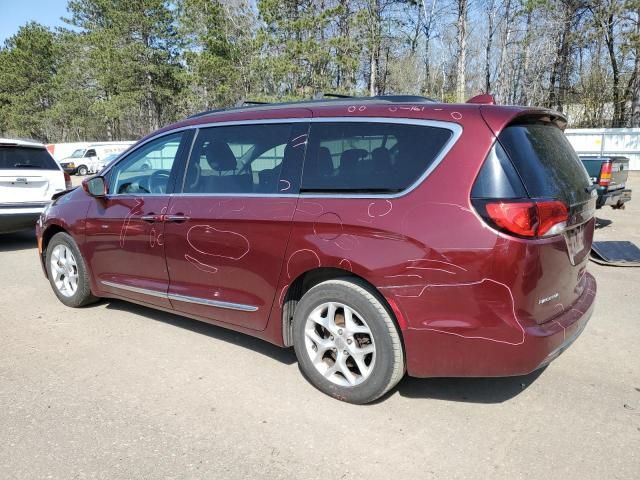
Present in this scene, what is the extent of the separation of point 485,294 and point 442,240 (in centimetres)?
35

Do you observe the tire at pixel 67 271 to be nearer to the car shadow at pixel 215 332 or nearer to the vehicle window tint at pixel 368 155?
the car shadow at pixel 215 332

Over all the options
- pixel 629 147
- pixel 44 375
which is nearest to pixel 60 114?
pixel 629 147

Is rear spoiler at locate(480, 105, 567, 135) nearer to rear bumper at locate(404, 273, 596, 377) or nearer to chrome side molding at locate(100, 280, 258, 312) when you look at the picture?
rear bumper at locate(404, 273, 596, 377)

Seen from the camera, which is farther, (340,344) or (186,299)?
(186,299)

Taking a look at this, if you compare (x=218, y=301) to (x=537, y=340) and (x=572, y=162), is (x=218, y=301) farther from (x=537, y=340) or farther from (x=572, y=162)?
(x=572, y=162)

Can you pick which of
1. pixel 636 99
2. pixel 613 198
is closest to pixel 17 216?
pixel 613 198

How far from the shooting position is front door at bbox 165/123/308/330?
3369 millimetres

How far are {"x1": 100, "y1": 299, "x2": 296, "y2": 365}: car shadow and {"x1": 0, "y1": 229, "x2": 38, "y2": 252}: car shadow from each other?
414 centimetres

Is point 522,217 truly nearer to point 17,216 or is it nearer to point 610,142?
point 17,216

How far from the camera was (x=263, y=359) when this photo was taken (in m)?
3.84

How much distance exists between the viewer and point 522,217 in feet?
8.54

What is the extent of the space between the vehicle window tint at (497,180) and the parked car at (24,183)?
7455 millimetres

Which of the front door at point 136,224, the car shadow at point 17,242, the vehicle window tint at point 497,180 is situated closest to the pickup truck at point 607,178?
the vehicle window tint at point 497,180

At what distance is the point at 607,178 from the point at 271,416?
326 inches
